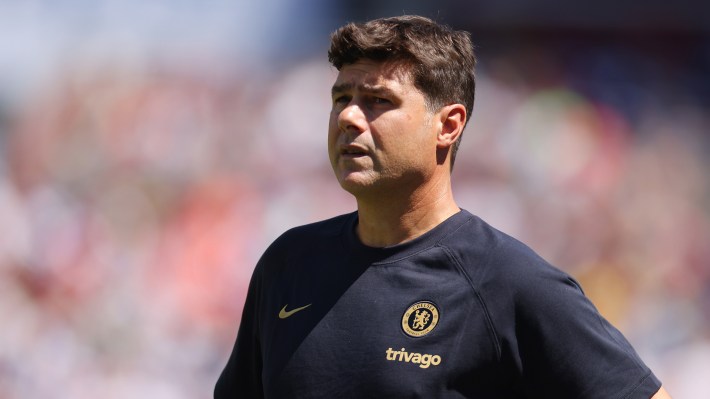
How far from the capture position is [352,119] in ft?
8.04

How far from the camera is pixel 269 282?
8.86 feet

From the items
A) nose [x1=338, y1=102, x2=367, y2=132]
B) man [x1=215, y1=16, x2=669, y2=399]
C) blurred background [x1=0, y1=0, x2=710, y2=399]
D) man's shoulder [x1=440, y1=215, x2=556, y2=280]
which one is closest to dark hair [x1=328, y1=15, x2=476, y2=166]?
man [x1=215, y1=16, x2=669, y2=399]

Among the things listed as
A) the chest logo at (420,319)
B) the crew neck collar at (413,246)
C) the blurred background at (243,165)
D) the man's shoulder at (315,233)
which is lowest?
the chest logo at (420,319)

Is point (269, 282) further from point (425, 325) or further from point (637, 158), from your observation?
point (637, 158)

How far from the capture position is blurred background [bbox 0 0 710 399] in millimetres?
5496

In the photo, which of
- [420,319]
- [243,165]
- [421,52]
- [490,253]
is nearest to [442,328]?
[420,319]

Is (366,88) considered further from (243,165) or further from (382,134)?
(243,165)

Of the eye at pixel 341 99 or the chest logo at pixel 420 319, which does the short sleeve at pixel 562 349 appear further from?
the eye at pixel 341 99

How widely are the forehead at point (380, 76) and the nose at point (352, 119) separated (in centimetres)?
7

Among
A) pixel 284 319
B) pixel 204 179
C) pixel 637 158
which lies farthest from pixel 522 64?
pixel 284 319

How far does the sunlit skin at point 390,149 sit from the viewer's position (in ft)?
8.02

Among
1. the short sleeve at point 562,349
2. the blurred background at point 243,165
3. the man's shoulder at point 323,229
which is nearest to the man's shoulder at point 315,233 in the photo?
the man's shoulder at point 323,229

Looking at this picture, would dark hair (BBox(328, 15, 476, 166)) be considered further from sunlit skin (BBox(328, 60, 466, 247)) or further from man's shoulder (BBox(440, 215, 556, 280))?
man's shoulder (BBox(440, 215, 556, 280))

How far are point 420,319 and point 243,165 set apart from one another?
11.3ft
